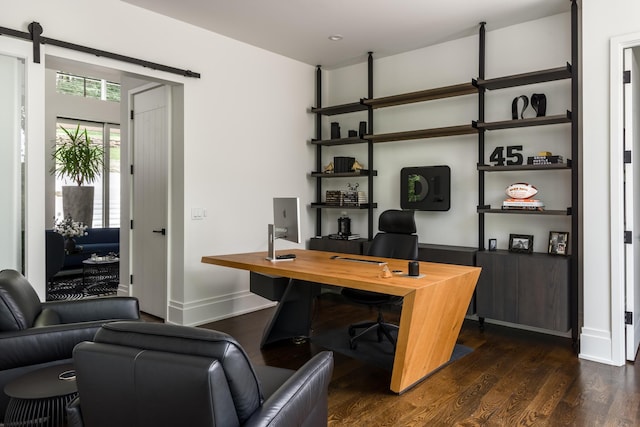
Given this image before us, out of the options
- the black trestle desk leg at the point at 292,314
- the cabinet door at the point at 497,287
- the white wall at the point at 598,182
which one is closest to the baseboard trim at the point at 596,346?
Result: the white wall at the point at 598,182

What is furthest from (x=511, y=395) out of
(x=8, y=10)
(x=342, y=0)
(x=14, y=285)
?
(x=8, y=10)

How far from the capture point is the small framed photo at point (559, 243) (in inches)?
152

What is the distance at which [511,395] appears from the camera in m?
2.81

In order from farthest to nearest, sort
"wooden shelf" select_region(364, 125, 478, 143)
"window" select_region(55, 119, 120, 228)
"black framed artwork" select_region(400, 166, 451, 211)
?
"window" select_region(55, 119, 120, 228) → "black framed artwork" select_region(400, 166, 451, 211) → "wooden shelf" select_region(364, 125, 478, 143)

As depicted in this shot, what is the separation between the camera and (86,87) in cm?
828

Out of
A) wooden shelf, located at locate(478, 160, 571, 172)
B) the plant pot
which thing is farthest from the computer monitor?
the plant pot

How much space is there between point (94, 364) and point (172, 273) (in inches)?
129

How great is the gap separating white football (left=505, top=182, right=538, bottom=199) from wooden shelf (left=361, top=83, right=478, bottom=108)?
3.42 feet

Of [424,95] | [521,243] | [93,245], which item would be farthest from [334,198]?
[93,245]

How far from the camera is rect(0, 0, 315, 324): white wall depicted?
3.86 meters

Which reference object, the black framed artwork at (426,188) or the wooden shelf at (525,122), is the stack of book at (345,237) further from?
the wooden shelf at (525,122)

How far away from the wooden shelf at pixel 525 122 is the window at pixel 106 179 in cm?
689

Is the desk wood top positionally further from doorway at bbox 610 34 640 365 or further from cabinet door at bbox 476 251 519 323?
doorway at bbox 610 34 640 365

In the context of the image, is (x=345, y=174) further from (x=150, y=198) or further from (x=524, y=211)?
(x=150, y=198)
